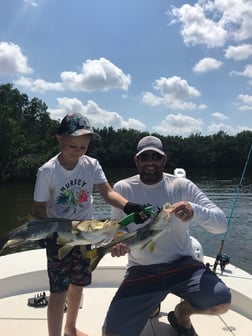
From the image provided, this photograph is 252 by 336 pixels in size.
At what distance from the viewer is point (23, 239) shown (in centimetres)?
271

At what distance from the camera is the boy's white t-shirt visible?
9.66 ft

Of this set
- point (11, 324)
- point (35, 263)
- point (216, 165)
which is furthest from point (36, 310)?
point (216, 165)

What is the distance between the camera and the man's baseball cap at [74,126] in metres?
2.97

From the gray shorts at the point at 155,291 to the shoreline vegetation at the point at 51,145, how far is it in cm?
3140

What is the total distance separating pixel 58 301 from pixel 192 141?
77.9 m

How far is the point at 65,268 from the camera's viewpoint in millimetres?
2973

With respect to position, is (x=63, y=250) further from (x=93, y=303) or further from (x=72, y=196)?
(x=93, y=303)

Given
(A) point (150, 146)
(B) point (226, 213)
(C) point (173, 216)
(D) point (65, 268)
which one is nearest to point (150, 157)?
(A) point (150, 146)

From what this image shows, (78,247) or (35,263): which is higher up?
(78,247)

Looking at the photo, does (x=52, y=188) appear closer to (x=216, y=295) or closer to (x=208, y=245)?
(x=216, y=295)

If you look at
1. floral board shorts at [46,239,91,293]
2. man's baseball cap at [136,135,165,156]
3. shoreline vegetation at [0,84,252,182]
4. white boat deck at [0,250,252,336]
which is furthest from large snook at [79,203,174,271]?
shoreline vegetation at [0,84,252,182]

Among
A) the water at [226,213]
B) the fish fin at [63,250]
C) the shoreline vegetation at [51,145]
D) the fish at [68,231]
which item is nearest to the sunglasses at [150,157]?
the fish at [68,231]

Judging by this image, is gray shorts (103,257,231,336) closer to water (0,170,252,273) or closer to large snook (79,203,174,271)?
large snook (79,203,174,271)

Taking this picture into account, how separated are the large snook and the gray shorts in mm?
387
